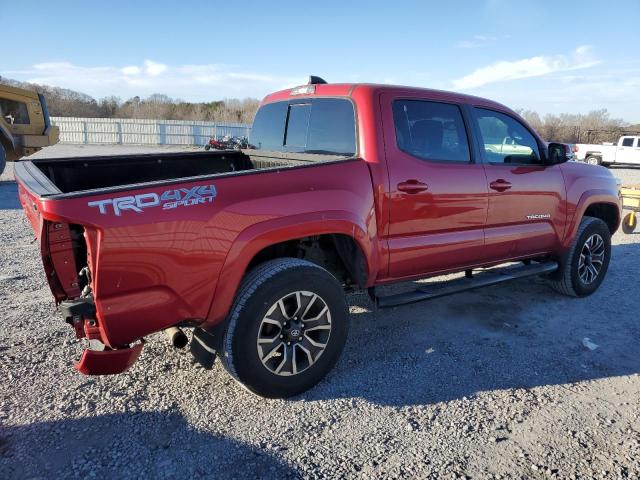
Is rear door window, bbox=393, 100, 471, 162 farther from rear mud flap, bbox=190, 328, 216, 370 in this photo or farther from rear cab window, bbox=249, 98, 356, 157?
rear mud flap, bbox=190, 328, 216, 370

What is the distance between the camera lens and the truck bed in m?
3.77

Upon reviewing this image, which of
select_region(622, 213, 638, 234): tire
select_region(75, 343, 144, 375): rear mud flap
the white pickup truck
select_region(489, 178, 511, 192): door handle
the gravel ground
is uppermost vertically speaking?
select_region(489, 178, 511, 192): door handle

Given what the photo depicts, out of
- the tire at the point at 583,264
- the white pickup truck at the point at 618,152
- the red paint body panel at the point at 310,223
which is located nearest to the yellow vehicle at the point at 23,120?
the red paint body panel at the point at 310,223

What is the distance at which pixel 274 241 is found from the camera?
9.85 ft

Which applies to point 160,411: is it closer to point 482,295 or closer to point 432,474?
point 432,474

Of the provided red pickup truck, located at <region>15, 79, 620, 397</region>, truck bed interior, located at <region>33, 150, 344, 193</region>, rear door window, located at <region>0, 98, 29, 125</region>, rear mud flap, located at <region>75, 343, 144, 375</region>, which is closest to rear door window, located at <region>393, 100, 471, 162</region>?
red pickup truck, located at <region>15, 79, 620, 397</region>

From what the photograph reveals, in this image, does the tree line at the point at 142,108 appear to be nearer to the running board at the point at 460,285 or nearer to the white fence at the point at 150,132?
the white fence at the point at 150,132

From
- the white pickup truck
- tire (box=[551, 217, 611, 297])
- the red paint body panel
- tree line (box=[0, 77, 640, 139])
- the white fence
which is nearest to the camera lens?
the red paint body panel

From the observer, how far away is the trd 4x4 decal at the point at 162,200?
2.42m

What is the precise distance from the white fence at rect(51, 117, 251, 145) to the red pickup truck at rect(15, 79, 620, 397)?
31.3m

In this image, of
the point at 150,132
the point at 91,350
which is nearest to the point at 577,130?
the point at 150,132

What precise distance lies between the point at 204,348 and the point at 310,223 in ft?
3.37

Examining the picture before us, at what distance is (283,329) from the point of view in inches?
122

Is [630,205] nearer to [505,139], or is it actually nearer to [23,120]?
[505,139]
